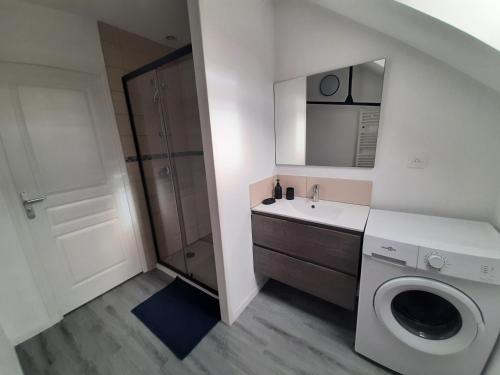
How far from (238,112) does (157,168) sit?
120 cm

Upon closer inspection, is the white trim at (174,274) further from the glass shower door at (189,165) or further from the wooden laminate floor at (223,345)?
the wooden laminate floor at (223,345)

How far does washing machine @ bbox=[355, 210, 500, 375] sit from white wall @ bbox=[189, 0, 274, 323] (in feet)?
2.77

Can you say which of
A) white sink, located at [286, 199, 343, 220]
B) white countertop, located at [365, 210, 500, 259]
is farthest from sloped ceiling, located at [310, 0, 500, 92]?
white sink, located at [286, 199, 343, 220]

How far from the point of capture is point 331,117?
5.25ft

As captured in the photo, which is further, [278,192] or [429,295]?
[278,192]

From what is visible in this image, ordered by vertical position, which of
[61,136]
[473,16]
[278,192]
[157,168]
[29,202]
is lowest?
[278,192]

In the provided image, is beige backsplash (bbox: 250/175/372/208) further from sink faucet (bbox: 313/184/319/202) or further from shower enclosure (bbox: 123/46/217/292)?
shower enclosure (bbox: 123/46/217/292)

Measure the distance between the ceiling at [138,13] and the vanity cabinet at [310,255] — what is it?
177 centimetres

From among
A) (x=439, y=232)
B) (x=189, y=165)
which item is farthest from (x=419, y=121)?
(x=189, y=165)

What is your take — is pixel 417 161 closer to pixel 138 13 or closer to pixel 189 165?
pixel 189 165

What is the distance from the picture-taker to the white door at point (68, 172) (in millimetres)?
1343

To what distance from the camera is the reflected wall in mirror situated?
1.41m

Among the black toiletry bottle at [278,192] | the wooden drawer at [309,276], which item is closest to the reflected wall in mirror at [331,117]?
the black toiletry bottle at [278,192]

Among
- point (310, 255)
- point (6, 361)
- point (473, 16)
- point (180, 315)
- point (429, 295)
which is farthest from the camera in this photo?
point (180, 315)
